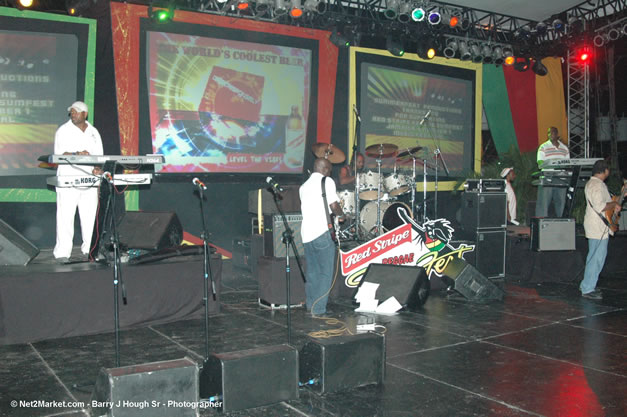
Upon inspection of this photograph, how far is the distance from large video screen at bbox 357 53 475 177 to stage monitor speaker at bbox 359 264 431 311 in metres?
4.37

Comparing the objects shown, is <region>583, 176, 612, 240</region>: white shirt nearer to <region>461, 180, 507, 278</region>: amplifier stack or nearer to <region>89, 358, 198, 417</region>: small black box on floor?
<region>461, 180, 507, 278</region>: amplifier stack

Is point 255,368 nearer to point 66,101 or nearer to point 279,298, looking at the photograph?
point 279,298

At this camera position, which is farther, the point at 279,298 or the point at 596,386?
the point at 279,298

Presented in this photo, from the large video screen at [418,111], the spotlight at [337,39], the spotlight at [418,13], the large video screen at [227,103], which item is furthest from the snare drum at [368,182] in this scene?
the spotlight at [418,13]

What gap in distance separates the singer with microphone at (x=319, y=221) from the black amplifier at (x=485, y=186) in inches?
165

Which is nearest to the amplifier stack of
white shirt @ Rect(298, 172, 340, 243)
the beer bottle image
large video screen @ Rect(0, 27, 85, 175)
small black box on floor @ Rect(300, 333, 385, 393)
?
the beer bottle image

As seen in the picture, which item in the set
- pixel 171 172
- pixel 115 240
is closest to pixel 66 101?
pixel 171 172

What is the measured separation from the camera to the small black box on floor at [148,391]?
131 inches

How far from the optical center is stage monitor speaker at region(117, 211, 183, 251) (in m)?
A: 7.06

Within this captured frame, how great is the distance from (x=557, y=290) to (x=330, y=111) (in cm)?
556

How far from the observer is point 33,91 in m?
8.89

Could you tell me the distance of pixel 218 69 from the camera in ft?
34.3

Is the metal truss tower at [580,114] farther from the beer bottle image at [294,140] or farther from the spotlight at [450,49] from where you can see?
the beer bottle image at [294,140]

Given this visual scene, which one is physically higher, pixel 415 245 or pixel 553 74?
pixel 553 74
